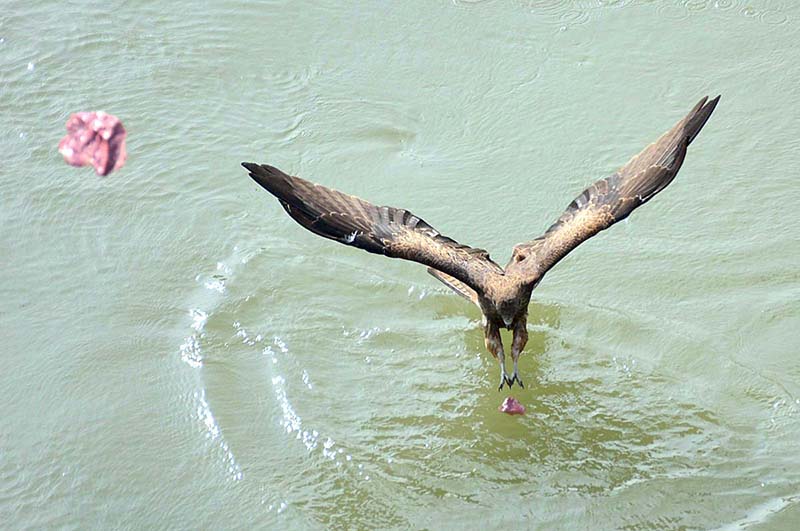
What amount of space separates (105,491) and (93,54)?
13.8 ft

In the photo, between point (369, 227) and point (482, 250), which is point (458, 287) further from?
point (369, 227)

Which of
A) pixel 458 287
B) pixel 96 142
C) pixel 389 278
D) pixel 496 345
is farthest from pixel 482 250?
pixel 96 142

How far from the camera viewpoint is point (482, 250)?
7781mm

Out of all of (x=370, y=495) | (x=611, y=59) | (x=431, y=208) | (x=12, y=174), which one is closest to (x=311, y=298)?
(x=431, y=208)

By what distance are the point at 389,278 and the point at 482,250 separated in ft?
2.62

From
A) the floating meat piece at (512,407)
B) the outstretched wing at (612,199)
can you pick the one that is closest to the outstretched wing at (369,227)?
the outstretched wing at (612,199)

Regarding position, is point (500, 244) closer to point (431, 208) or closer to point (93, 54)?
point (431, 208)

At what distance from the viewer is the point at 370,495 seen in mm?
7062

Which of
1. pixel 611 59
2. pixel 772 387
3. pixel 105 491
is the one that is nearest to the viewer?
pixel 105 491

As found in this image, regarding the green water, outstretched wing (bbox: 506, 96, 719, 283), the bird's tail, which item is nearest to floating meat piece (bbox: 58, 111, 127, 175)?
the green water

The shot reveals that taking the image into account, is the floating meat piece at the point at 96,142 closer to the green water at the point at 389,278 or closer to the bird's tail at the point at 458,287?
the green water at the point at 389,278

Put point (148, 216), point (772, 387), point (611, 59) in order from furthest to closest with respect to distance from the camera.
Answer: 1. point (611, 59)
2. point (148, 216)
3. point (772, 387)

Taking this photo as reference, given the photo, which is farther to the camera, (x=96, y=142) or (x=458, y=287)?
(x=96, y=142)

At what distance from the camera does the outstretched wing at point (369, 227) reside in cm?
705
